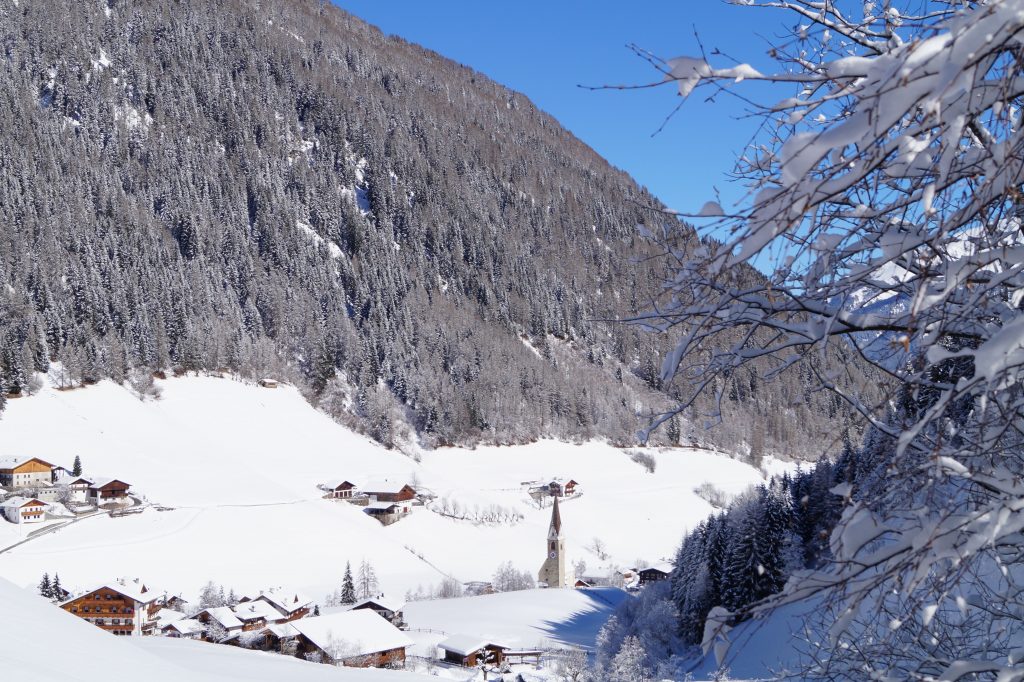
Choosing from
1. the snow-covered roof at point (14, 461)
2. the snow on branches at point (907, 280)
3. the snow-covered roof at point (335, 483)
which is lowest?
the snow on branches at point (907, 280)

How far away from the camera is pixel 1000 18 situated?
3.76ft

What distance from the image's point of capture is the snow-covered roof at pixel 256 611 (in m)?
22.8

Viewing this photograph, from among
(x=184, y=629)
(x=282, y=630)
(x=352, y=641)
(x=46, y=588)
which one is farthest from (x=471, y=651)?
(x=46, y=588)

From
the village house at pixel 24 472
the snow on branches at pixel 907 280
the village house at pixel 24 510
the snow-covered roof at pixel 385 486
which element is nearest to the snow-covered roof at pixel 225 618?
the village house at pixel 24 510

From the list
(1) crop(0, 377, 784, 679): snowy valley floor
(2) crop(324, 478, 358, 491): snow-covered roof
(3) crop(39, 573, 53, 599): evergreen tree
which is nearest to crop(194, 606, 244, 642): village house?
(3) crop(39, 573, 53, 599): evergreen tree

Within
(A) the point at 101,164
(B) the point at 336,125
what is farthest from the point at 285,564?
(B) the point at 336,125

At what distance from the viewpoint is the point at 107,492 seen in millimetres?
32312

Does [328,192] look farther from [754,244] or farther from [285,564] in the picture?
[754,244]

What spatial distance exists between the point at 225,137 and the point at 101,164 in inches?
870

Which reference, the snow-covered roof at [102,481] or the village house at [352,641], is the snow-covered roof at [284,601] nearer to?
the village house at [352,641]

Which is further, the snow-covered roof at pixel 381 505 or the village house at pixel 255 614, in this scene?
the snow-covered roof at pixel 381 505

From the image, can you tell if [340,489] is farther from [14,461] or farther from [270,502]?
[14,461]

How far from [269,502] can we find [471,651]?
1890 cm

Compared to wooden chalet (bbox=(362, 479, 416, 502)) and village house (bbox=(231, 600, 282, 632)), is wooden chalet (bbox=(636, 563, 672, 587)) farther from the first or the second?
village house (bbox=(231, 600, 282, 632))
